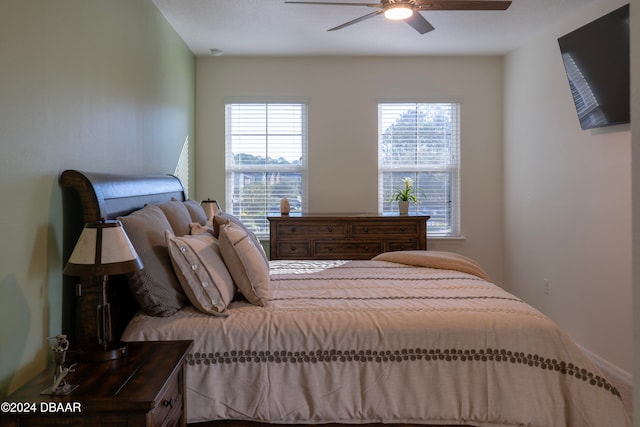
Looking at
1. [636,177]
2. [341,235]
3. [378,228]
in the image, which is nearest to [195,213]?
[341,235]

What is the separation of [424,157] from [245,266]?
133 inches

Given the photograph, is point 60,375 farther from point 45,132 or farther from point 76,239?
point 45,132

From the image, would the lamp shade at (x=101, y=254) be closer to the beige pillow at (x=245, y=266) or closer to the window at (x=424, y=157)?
the beige pillow at (x=245, y=266)

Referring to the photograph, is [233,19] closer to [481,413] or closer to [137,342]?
[137,342]

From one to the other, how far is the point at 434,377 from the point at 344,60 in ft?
12.7

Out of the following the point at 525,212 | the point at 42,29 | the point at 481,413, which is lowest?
the point at 481,413

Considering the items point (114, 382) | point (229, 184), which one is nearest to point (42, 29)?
point (114, 382)

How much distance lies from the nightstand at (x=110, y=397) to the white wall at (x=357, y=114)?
3608mm

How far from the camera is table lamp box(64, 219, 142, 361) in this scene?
1.62m

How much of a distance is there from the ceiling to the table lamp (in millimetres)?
2436

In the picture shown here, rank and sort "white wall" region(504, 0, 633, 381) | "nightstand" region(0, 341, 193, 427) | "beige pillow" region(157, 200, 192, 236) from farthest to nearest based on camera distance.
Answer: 1. "white wall" region(504, 0, 633, 381)
2. "beige pillow" region(157, 200, 192, 236)
3. "nightstand" region(0, 341, 193, 427)

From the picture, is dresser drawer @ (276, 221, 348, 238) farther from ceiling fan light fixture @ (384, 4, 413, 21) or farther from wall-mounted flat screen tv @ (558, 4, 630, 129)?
wall-mounted flat screen tv @ (558, 4, 630, 129)

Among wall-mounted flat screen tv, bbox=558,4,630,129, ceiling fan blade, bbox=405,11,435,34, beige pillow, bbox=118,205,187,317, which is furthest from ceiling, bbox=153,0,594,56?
beige pillow, bbox=118,205,187,317

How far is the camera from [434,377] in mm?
1999
